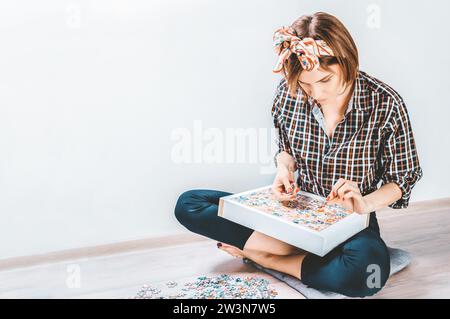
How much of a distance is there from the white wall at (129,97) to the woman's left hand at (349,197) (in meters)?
0.32

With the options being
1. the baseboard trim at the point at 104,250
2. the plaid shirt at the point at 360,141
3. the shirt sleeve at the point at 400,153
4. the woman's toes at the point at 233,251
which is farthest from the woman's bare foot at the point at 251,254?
the shirt sleeve at the point at 400,153

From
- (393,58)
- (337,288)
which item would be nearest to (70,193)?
(337,288)

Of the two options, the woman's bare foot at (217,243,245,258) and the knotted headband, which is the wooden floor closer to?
the woman's bare foot at (217,243,245,258)

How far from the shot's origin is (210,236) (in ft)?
4.29

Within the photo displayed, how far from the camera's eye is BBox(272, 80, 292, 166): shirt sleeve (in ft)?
4.14

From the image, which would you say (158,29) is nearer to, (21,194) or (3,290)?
(21,194)

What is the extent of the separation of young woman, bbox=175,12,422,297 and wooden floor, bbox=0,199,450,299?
6 centimetres

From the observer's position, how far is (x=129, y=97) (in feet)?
4.25

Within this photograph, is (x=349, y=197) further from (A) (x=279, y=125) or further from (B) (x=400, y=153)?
(A) (x=279, y=125)

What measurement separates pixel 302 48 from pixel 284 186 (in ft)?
1.27

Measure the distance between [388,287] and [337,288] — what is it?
6.0 inches

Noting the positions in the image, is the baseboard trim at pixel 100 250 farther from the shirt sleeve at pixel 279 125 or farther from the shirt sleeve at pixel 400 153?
the shirt sleeve at pixel 400 153

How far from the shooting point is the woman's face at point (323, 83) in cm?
109
